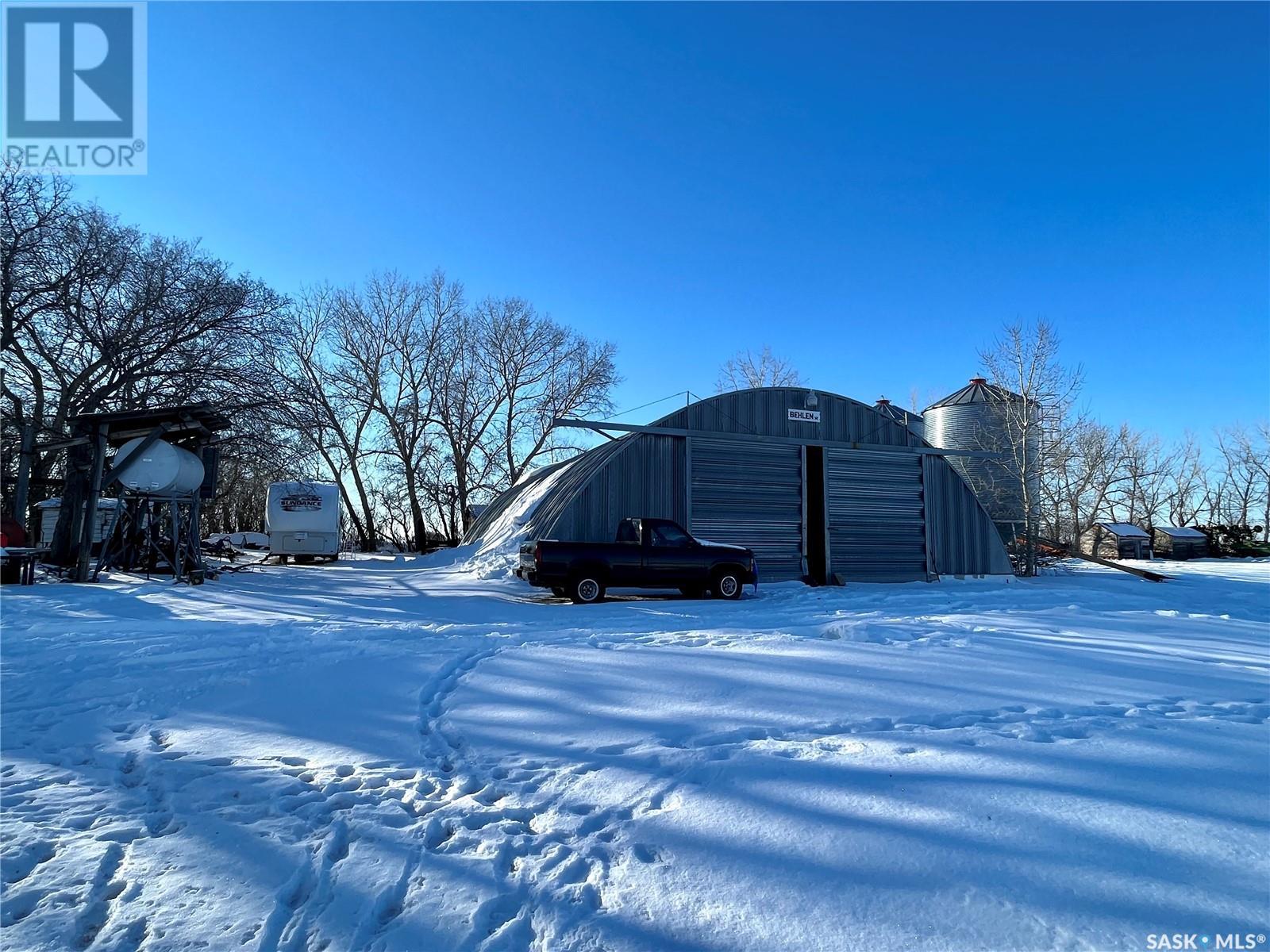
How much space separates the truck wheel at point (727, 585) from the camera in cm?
1540

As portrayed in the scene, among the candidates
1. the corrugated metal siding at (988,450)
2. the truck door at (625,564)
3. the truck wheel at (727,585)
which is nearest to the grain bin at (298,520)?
the truck door at (625,564)

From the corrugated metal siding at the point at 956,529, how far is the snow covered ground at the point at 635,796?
41.8ft

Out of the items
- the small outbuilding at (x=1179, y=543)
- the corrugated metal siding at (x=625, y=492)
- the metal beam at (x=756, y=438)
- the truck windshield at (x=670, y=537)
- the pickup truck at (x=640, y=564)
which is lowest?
the small outbuilding at (x=1179, y=543)

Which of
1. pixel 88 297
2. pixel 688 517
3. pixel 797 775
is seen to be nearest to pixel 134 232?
pixel 88 297

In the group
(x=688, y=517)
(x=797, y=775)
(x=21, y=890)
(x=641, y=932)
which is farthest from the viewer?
(x=688, y=517)

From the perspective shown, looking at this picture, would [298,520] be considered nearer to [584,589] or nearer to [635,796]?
[584,589]

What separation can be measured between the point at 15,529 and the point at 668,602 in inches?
655

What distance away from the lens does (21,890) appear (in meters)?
3.03

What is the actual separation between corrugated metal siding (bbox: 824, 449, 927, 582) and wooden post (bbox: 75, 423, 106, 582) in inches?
693

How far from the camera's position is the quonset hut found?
17953 millimetres

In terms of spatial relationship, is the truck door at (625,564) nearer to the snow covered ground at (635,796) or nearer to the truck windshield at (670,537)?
the truck windshield at (670,537)

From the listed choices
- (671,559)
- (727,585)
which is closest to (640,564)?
(671,559)

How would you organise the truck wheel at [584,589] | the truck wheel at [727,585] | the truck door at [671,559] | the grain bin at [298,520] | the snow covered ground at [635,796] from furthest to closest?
the grain bin at [298,520], the truck wheel at [727,585], the truck door at [671,559], the truck wheel at [584,589], the snow covered ground at [635,796]

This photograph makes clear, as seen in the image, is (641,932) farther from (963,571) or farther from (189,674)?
(963,571)
